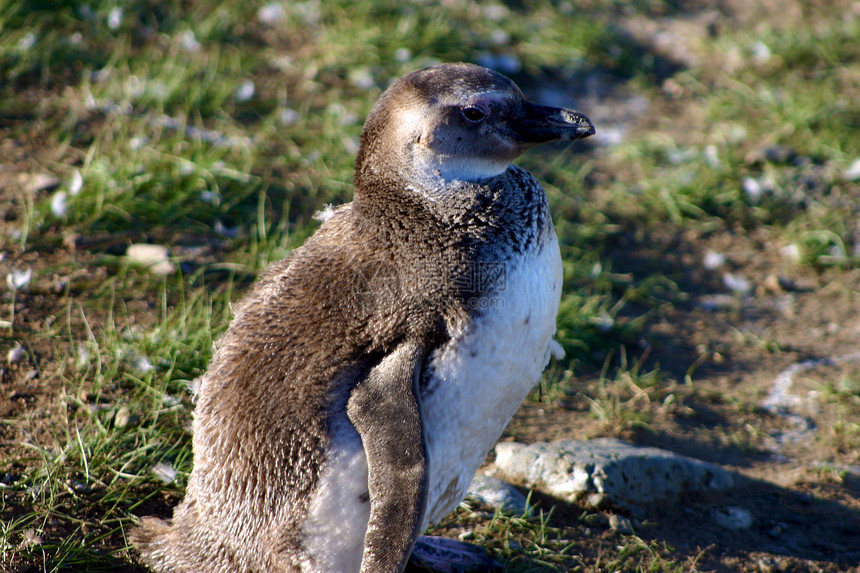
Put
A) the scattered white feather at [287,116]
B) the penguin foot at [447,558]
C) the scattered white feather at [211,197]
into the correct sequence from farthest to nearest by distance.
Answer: the scattered white feather at [287,116] → the scattered white feather at [211,197] → the penguin foot at [447,558]

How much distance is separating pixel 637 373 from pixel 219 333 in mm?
1900

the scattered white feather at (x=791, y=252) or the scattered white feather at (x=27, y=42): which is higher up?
the scattered white feather at (x=27, y=42)

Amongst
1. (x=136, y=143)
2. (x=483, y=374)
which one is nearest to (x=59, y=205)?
(x=136, y=143)

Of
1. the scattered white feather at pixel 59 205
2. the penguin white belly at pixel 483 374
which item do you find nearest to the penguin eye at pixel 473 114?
the penguin white belly at pixel 483 374

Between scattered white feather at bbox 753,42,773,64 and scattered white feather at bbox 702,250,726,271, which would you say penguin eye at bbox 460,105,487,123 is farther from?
scattered white feather at bbox 753,42,773,64

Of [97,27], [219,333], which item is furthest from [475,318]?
[97,27]

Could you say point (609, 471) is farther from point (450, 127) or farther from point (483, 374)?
point (450, 127)

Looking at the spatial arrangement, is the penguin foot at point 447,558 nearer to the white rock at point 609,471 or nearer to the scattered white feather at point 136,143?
the white rock at point 609,471

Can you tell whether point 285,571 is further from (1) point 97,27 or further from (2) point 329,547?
(1) point 97,27

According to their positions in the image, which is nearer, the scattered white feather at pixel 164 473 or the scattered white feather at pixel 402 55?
the scattered white feather at pixel 164 473

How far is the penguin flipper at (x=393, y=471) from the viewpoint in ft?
7.31

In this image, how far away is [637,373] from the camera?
4000 mm

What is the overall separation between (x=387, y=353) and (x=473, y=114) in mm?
758

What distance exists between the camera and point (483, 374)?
8.01ft
